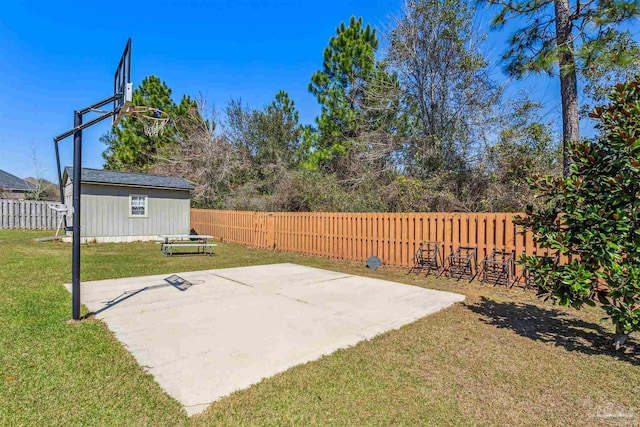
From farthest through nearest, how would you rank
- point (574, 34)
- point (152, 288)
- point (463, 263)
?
1. point (463, 263)
2. point (574, 34)
3. point (152, 288)

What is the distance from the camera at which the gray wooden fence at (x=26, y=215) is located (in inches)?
729

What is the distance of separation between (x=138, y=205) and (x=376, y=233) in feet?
35.9

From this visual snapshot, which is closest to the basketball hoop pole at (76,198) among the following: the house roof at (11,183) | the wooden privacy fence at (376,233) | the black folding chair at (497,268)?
the wooden privacy fence at (376,233)

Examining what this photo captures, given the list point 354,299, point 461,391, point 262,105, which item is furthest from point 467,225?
point 262,105

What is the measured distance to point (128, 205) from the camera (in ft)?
46.3

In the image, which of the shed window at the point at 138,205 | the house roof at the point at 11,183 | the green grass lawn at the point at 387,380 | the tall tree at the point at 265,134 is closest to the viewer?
the green grass lawn at the point at 387,380

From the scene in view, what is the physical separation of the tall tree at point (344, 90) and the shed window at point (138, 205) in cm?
762

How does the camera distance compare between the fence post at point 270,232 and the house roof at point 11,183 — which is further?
the house roof at point 11,183

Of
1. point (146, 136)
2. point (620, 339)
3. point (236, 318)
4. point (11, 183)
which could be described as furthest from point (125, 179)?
point (11, 183)

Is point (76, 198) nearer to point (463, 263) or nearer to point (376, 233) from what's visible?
point (376, 233)

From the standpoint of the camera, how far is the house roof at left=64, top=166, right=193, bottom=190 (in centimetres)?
1314

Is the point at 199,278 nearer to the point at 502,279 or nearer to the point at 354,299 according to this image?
the point at 354,299

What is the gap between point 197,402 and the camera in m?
2.37

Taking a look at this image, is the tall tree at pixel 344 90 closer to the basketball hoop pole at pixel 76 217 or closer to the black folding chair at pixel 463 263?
the black folding chair at pixel 463 263
